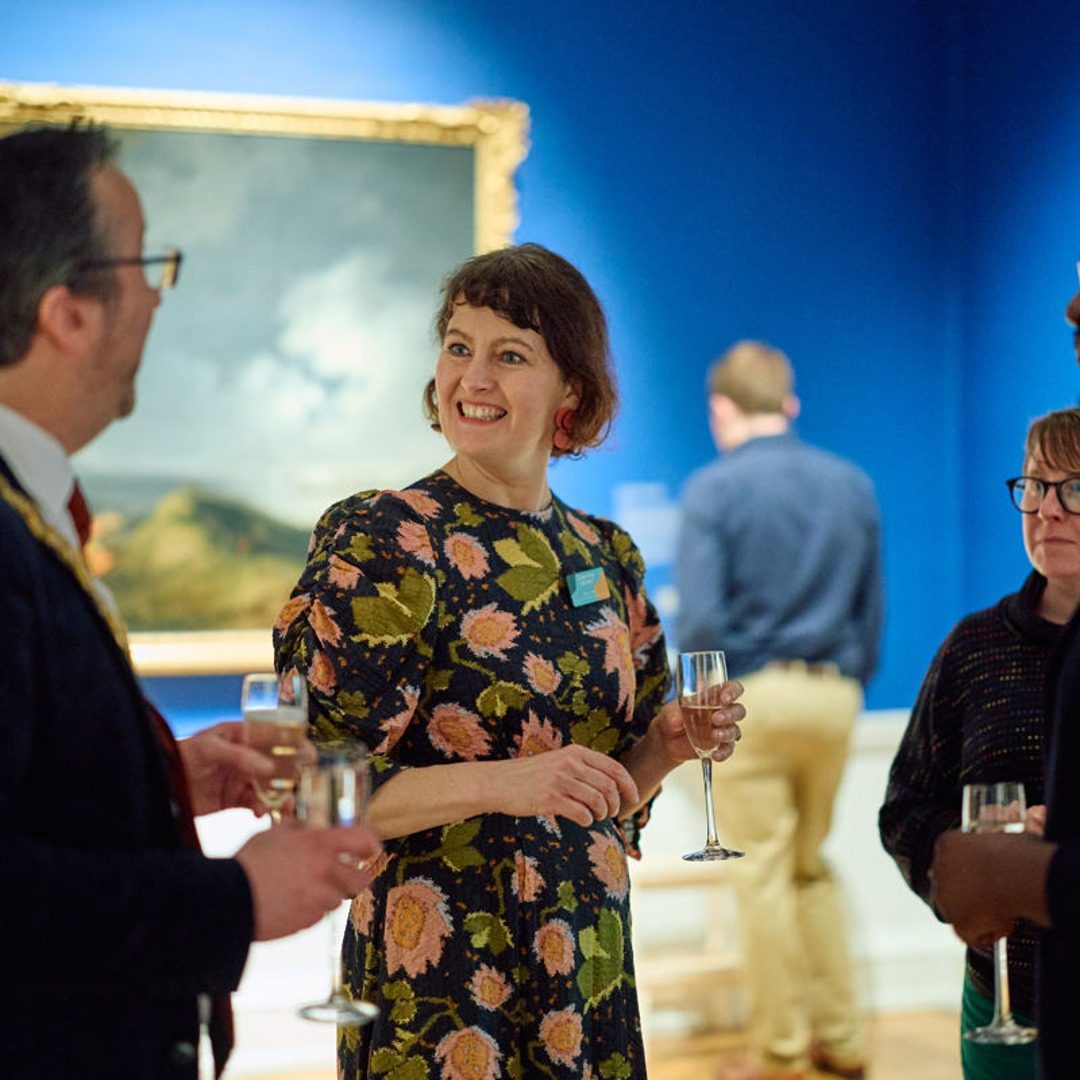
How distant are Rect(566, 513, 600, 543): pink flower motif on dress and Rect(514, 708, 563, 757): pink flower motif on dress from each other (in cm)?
37

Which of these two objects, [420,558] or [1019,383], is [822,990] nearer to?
[1019,383]

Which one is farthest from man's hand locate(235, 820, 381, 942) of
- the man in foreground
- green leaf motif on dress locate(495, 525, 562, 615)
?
green leaf motif on dress locate(495, 525, 562, 615)

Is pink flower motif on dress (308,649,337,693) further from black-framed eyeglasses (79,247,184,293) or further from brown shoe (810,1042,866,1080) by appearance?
brown shoe (810,1042,866,1080)

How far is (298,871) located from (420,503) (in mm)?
923

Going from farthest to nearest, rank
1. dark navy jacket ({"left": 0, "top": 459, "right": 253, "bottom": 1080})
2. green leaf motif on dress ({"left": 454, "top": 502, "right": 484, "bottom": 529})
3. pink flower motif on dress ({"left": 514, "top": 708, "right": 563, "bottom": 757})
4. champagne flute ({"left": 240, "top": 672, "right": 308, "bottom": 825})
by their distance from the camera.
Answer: green leaf motif on dress ({"left": 454, "top": 502, "right": 484, "bottom": 529}), pink flower motif on dress ({"left": 514, "top": 708, "right": 563, "bottom": 757}), champagne flute ({"left": 240, "top": 672, "right": 308, "bottom": 825}), dark navy jacket ({"left": 0, "top": 459, "right": 253, "bottom": 1080})

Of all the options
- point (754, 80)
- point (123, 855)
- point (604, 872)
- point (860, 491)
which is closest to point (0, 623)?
point (123, 855)

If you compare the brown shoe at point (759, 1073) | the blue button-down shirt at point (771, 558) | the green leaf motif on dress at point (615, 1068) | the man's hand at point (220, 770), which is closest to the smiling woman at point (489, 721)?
the green leaf motif on dress at point (615, 1068)

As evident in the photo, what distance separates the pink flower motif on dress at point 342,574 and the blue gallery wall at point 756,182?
119 inches

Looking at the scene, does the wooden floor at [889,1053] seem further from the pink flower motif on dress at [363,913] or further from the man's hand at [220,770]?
the man's hand at [220,770]

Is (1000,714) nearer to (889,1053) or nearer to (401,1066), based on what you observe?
(401,1066)

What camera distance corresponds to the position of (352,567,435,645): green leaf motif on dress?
82.0 inches

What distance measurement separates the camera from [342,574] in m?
2.12

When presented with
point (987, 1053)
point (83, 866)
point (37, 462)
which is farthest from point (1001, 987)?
point (37, 462)

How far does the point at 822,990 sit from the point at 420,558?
3069 mm
